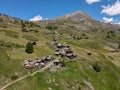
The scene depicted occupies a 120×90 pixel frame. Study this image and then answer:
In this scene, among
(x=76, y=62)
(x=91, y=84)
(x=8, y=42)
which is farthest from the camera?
(x=8, y=42)

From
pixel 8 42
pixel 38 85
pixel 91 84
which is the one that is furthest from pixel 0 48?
pixel 91 84

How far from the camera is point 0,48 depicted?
167 metres

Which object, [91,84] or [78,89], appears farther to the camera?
[91,84]

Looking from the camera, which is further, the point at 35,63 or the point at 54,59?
the point at 54,59

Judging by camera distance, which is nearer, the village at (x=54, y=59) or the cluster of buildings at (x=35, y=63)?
the cluster of buildings at (x=35, y=63)

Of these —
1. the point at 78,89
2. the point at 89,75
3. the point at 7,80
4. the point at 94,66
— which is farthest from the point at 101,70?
the point at 7,80

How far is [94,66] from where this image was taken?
6324 inches

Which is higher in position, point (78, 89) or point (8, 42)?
point (8, 42)

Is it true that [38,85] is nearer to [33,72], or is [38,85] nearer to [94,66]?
[33,72]

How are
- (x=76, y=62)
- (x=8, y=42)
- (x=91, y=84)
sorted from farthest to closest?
(x=8, y=42), (x=76, y=62), (x=91, y=84)

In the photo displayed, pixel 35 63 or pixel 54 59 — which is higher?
pixel 35 63

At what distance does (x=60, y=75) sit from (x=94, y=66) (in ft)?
108

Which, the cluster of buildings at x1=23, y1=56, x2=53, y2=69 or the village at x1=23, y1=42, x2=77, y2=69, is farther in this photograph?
the village at x1=23, y1=42, x2=77, y2=69

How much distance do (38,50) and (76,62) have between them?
2679 centimetres
